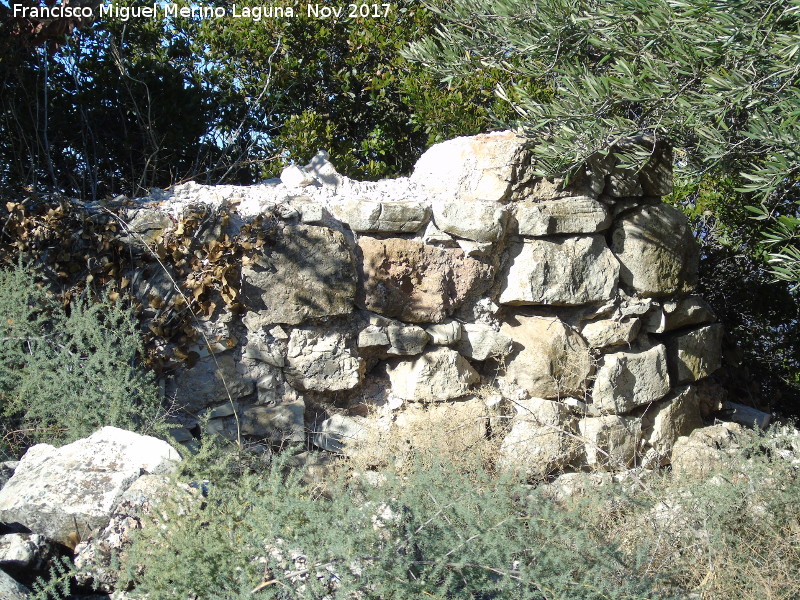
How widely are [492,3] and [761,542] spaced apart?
299 cm

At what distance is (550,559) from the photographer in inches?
92.1

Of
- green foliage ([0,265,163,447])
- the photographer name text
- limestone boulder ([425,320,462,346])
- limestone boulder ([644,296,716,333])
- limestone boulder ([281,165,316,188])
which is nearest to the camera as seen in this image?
green foliage ([0,265,163,447])

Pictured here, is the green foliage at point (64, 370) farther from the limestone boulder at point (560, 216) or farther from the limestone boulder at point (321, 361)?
the limestone boulder at point (560, 216)

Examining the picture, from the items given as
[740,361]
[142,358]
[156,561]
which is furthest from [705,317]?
[156,561]

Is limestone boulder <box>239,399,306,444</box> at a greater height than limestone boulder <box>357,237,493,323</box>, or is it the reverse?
limestone boulder <box>357,237,493,323</box>

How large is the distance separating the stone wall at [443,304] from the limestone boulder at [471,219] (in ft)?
0.04

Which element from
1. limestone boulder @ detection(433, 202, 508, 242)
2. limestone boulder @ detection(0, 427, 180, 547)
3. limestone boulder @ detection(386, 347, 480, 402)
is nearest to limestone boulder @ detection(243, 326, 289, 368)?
limestone boulder @ detection(386, 347, 480, 402)

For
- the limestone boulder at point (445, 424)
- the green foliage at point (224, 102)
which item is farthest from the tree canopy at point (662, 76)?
the limestone boulder at point (445, 424)

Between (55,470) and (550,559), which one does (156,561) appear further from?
(550,559)

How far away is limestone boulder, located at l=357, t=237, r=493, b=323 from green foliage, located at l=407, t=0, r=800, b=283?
Answer: 0.75m

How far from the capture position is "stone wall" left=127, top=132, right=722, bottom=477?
400cm

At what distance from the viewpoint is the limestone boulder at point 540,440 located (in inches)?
163

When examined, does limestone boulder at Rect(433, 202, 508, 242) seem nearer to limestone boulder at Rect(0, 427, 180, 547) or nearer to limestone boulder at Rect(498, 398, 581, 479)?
limestone boulder at Rect(498, 398, 581, 479)

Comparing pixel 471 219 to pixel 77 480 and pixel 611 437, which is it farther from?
pixel 77 480
